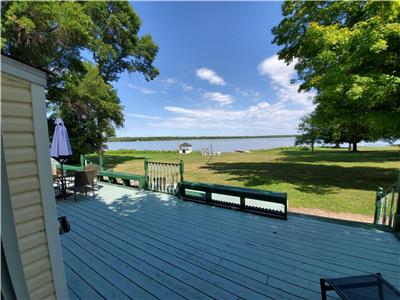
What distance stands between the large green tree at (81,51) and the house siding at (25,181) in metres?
8.71

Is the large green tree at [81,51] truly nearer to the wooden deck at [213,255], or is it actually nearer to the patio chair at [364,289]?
the wooden deck at [213,255]

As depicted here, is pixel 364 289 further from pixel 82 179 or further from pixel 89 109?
pixel 89 109

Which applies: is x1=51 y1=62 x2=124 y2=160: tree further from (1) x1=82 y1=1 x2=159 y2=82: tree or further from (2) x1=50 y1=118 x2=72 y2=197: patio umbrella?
(2) x1=50 y1=118 x2=72 y2=197: patio umbrella

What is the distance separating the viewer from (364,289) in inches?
77.9

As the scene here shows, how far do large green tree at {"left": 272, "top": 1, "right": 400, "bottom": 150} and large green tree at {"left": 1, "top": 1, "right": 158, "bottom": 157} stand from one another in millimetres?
10111

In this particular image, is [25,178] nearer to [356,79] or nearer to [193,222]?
[193,222]

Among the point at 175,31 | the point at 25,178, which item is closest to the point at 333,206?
the point at 25,178

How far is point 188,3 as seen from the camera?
28.7 feet

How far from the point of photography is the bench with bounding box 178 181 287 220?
4.63 metres

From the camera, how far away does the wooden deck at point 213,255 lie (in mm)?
2488

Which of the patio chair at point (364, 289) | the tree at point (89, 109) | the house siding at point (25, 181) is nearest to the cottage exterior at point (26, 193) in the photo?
the house siding at point (25, 181)

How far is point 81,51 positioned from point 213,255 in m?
14.2

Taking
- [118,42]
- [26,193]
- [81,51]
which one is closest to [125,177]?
[26,193]

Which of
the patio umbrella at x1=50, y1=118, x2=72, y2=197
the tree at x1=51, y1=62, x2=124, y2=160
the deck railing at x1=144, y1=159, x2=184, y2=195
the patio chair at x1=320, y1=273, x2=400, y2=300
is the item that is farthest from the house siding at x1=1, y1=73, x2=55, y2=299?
the tree at x1=51, y1=62, x2=124, y2=160
